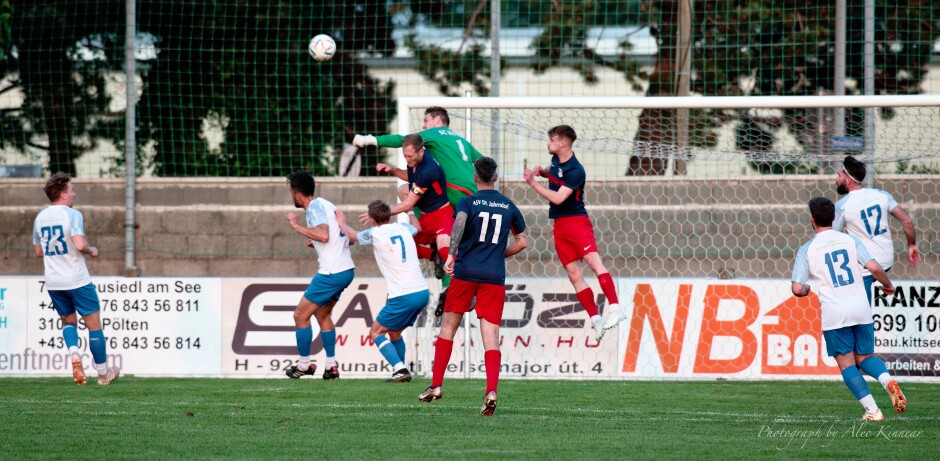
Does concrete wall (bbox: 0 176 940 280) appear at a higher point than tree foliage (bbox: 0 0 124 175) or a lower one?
lower

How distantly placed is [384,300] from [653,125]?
16.1 feet

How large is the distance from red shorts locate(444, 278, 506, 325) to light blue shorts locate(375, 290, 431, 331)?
262 centimetres

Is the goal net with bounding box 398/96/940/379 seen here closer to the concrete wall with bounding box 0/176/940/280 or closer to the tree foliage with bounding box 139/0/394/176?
the concrete wall with bounding box 0/176/940/280

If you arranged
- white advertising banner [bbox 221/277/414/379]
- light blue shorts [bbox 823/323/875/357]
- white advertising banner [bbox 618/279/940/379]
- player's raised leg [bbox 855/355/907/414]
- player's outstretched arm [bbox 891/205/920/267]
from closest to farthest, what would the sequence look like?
1. player's raised leg [bbox 855/355/907/414]
2. light blue shorts [bbox 823/323/875/357]
3. player's outstretched arm [bbox 891/205/920/267]
4. white advertising banner [bbox 618/279/940/379]
5. white advertising banner [bbox 221/277/414/379]

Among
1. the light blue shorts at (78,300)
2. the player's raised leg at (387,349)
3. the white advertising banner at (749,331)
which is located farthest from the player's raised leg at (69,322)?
the white advertising banner at (749,331)

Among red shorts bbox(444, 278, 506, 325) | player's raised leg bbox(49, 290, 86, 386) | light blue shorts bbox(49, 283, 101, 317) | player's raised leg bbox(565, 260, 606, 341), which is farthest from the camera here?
light blue shorts bbox(49, 283, 101, 317)

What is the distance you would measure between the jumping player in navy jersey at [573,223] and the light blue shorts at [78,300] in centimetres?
467

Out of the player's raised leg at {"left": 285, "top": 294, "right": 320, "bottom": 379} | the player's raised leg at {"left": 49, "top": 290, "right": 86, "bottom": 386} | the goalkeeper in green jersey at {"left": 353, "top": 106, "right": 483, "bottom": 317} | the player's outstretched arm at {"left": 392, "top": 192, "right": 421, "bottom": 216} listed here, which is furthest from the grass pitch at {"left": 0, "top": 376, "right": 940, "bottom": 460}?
the goalkeeper in green jersey at {"left": 353, "top": 106, "right": 483, "bottom": 317}

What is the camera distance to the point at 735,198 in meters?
13.5

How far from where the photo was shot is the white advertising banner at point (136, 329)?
487 inches

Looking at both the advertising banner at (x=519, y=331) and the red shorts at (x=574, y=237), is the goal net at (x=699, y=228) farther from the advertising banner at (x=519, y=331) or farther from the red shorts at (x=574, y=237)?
the red shorts at (x=574, y=237)

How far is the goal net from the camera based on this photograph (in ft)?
39.1

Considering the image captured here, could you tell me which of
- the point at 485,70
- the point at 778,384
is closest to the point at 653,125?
the point at 485,70

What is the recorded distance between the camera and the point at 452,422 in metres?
7.50
